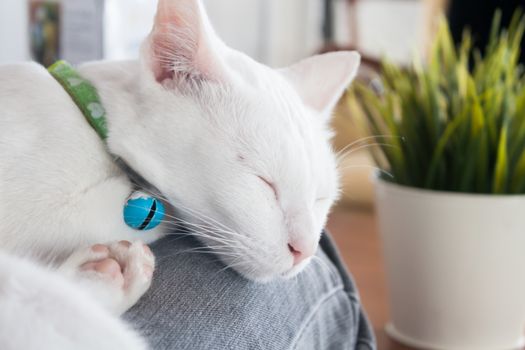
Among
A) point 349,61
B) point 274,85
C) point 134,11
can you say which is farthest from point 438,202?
point 134,11

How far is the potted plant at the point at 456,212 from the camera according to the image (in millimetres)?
960

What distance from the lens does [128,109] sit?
0.60 m

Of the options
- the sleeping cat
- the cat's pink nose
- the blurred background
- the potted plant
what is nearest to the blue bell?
the sleeping cat

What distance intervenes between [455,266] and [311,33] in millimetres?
2849

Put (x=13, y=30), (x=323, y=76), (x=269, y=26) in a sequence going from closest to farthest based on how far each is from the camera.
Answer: (x=323, y=76)
(x=13, y=30)
(x=269, y=26)

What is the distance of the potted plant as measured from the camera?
3.15ft

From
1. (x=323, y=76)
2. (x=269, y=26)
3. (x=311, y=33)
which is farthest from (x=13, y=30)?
(x=311, y=33)

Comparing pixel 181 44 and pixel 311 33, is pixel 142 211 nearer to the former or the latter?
pixel 181 44

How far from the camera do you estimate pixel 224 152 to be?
0.57m

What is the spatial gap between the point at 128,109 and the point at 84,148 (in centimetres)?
5

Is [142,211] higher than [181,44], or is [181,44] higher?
[181,44]

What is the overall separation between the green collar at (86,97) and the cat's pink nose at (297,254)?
181 mm

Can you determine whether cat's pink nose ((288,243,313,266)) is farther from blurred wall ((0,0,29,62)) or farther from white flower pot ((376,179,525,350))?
blurred wall ((0,0,29,62))

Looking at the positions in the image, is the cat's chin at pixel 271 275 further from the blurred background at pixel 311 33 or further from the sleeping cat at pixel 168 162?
the blurred background at pixel 311 33
